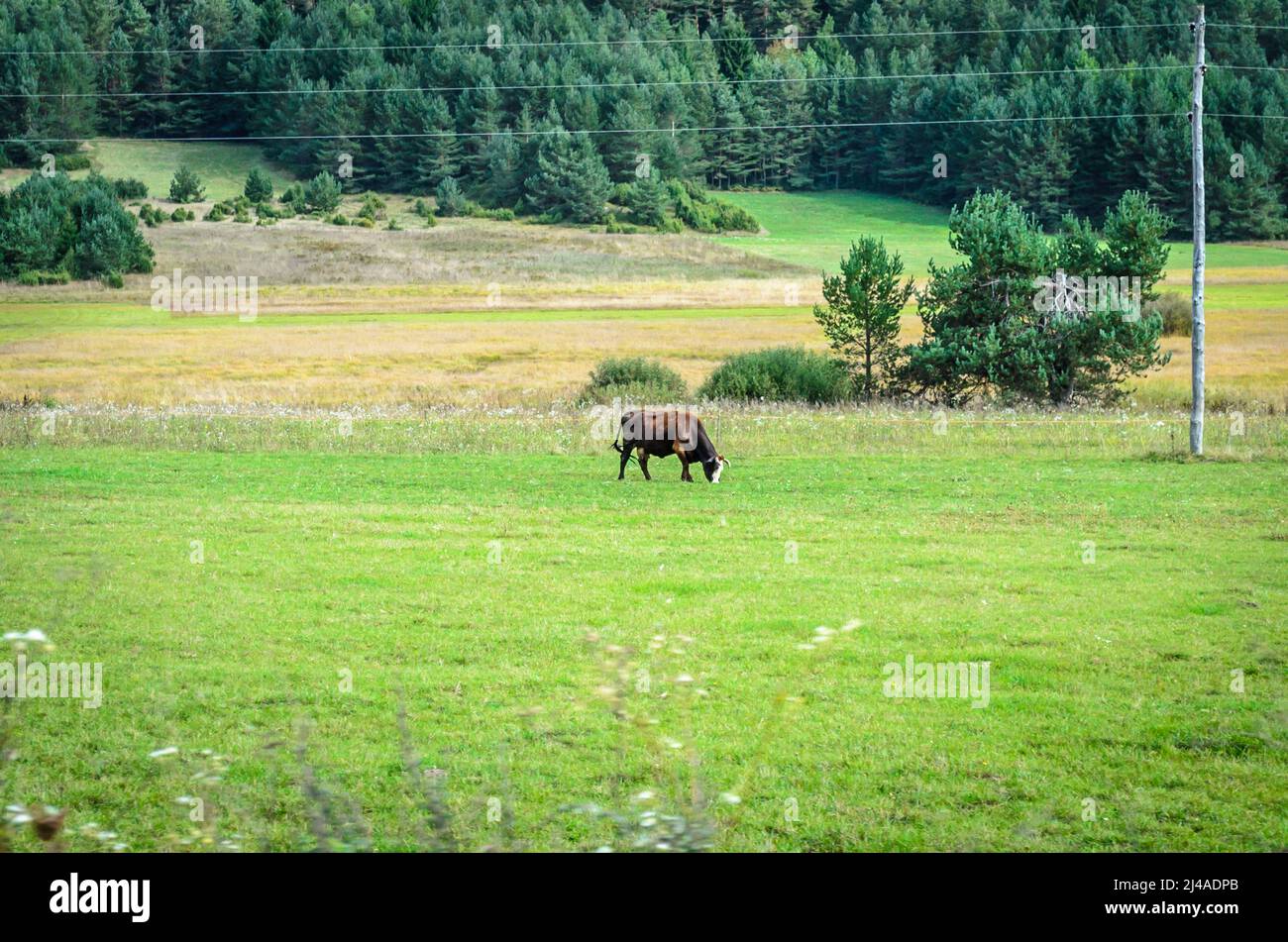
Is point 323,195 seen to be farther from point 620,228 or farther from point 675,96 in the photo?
point 675,96

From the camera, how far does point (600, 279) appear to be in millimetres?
94125

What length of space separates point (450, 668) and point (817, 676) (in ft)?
12.4

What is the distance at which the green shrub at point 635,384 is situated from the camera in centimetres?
4653

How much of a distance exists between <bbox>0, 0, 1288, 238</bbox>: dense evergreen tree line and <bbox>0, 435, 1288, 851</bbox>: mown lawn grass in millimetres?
90462

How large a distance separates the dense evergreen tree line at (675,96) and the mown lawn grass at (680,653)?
9046 cm

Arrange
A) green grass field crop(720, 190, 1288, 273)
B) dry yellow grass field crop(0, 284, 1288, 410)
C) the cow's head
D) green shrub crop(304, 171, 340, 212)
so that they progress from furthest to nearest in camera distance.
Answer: green shrub crop(304, 171, 340, 212) → green grass field crop(720, 190, 1288, 273) → dry yellow grass field crop(0, 284, 1288, 410) → the cow's head

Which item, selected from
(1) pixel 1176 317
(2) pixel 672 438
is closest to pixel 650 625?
(2) pixel 672 438

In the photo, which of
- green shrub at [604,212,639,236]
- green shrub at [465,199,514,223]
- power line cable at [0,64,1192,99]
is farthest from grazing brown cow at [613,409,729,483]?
power line cable at [0,64,1192,99]

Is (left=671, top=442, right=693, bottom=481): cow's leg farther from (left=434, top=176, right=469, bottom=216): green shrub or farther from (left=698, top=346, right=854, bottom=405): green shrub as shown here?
(left=434, top=176, right=469, bottom=216): green shrub

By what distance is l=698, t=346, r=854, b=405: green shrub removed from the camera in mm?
46969

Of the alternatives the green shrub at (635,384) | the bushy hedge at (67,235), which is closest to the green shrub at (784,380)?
the green shrub at (635,384)

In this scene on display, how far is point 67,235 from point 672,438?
69294mm

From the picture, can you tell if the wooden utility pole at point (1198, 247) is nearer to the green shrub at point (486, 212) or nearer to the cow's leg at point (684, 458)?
the cow's leg at point (684, 458)
